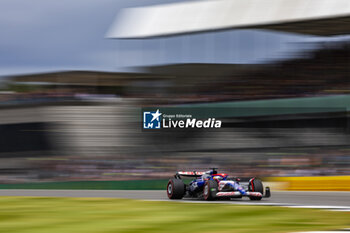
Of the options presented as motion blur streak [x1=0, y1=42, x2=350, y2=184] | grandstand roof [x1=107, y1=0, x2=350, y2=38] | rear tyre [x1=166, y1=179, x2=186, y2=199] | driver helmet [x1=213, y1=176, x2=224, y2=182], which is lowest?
rear tyre [x1=166, y1=179, x2=186, y2=199]

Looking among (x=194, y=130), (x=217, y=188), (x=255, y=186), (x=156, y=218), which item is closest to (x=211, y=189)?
(x=217, y=188)

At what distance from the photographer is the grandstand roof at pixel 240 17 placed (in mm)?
17945

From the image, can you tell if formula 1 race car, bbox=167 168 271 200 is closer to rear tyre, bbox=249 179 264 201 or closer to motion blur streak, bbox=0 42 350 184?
rear tyre, bbox=249 179 264 201

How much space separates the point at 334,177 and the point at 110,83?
8.60m

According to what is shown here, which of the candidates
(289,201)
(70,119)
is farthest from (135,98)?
(289,201)

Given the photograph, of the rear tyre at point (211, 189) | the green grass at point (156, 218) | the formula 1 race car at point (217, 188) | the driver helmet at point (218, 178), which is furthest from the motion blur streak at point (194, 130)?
the green grass at point (156, 218)

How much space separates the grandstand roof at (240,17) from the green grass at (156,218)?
944 centimetres

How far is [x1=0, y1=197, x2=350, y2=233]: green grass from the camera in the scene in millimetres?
7367

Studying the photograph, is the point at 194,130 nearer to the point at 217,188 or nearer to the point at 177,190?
the point at 177,190

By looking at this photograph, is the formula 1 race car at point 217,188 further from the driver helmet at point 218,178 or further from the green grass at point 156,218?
the green grass at point 156,218

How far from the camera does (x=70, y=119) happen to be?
65.8 ft

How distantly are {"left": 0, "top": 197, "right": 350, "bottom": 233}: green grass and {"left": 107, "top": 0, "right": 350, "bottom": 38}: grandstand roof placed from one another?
944 centimetres

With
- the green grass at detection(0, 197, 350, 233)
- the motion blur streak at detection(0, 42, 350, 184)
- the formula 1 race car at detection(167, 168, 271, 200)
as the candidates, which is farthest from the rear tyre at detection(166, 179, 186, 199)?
the motion blur streak at detection(0, 42, 350, 184)

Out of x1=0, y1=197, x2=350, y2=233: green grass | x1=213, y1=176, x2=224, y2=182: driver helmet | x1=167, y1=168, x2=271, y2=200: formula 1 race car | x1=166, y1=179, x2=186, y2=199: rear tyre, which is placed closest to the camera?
x1=0, y1=197, x2=350, y2=233: green grass
